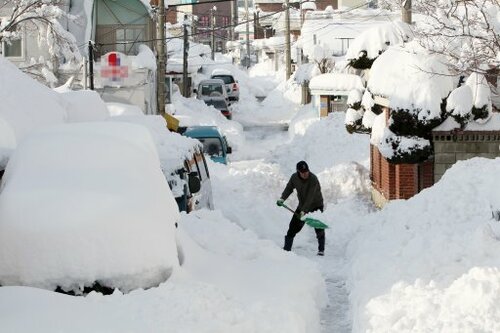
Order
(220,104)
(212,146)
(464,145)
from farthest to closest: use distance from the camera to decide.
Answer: (220,104)
(212,146)
(464,145)

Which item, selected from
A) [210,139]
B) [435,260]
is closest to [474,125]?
[435,260]

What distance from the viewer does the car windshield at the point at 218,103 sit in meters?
49.3

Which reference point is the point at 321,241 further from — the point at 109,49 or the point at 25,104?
the point at 109,49

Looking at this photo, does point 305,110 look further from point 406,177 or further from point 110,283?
point 110,283

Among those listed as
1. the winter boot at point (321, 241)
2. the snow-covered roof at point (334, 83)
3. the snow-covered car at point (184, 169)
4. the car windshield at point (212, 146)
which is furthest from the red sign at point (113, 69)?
the winter boot at point (321, 241)

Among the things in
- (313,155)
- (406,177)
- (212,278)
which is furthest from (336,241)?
(313,155)

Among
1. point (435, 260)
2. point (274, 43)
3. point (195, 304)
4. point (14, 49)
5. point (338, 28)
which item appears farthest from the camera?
point (274, 43)

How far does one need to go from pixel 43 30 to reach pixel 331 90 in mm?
14343

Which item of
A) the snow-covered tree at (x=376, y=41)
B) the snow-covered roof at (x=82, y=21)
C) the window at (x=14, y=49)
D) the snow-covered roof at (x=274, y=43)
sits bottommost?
the snow-covered tree at (x=376, y=41)

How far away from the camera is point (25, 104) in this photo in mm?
16078

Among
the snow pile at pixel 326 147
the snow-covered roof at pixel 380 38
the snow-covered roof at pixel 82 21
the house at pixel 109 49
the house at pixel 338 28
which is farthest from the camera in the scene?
the house at pixel 338 28

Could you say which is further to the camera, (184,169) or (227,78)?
(227,78)

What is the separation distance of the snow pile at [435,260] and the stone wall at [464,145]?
2.65m

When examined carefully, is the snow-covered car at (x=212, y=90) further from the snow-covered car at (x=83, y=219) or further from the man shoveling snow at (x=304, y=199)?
the snow-covered car at (x=83, y=219)
